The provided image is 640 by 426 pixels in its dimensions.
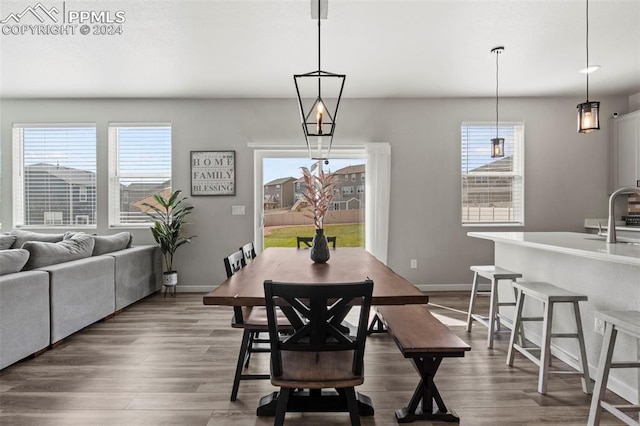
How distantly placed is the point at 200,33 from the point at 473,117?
3.70 metres

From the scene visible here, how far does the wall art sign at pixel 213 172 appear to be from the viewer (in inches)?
193

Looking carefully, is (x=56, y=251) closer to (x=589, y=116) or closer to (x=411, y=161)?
(x=411, y=161)

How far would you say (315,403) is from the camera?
194 cm

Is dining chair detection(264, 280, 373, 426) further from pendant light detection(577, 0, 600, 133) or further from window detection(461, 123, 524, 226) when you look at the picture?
window detection(461, 123, 524, 226)

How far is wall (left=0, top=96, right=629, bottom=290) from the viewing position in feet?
16.1

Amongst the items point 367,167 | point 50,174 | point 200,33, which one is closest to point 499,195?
point 367,167

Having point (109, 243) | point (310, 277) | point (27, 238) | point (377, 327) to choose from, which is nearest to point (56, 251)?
point (109, 243)

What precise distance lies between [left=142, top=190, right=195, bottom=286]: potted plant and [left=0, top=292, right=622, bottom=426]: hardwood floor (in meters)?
1.45

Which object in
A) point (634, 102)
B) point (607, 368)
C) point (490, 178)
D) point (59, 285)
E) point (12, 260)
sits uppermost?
point (634, 102)

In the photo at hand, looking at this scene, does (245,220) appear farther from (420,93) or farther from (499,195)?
(499,195)

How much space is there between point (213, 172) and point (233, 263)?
2817 millimetres

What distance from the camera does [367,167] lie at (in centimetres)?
491

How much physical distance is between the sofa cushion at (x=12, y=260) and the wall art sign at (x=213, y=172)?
2.29 metres

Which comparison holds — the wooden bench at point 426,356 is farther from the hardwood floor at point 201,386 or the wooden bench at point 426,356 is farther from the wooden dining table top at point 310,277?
the wooden dining table top at point 310,277
